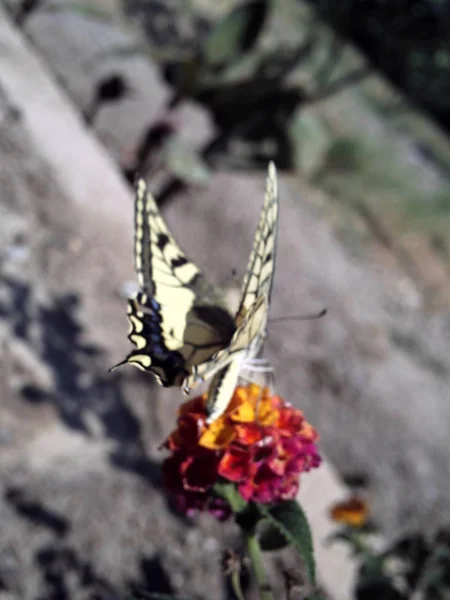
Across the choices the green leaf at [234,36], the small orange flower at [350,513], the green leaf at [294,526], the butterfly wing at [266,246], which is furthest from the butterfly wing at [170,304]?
the green leaf at [234,36]

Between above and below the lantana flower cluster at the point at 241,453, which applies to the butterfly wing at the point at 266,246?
above

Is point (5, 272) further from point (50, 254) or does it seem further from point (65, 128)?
point (65, 128)

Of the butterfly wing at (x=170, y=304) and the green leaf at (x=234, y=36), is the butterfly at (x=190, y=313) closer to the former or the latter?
the butterfly wing at (x=170, y=304)

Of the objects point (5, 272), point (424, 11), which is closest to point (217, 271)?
point (5, 272)

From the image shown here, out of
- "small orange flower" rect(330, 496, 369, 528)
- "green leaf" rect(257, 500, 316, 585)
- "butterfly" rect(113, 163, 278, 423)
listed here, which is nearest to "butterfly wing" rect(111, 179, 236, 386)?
"butterfly" rect(113, 163, 278, 423)

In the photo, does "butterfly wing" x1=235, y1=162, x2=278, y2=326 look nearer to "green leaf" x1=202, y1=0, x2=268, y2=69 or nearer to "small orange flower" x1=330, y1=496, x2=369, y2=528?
"small orange flower" x1=330, y1=496, x2=369, y2=528

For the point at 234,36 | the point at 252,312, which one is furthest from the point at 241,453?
the point at 234,36
